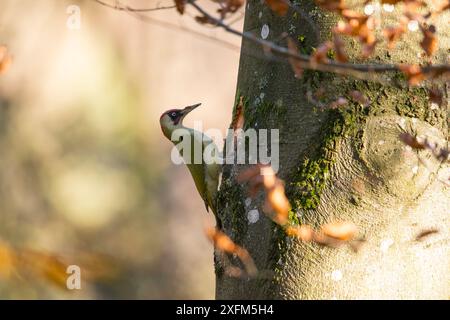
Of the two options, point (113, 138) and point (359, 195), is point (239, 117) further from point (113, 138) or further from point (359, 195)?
point (113, 138)

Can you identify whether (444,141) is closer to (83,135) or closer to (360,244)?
(360,244)

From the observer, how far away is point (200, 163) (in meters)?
4.35

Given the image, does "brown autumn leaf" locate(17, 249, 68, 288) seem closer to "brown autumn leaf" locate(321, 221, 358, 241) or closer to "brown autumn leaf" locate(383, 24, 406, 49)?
"brown autumn leaf" locate(321, 221, 358, 241)

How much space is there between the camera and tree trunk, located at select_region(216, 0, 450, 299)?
2510mm

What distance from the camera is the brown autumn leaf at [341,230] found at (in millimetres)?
2496

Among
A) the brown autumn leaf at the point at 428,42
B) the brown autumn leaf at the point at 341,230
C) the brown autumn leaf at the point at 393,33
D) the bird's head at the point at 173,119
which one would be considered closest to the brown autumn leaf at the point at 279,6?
the brown autumn leaf at the point at 393,33

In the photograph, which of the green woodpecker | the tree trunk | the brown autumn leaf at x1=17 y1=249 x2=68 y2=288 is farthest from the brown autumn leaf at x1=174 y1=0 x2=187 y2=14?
the brown autumn leaf at x1=17 y1=249 x2=68 y2=288

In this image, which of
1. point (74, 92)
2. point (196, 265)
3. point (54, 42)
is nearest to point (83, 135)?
point (74, 92)

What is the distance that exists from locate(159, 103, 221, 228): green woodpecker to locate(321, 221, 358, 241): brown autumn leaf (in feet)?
4.00

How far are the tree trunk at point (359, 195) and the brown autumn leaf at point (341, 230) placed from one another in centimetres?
2

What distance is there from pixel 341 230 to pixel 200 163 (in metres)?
1.93

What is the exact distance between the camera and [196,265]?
905 centimetres

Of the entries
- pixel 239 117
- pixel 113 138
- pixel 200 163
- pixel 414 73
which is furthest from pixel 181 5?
pixel 113 138

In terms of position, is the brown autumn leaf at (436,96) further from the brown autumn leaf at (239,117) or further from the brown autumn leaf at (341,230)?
the brown autumn leaf at (239,117)
